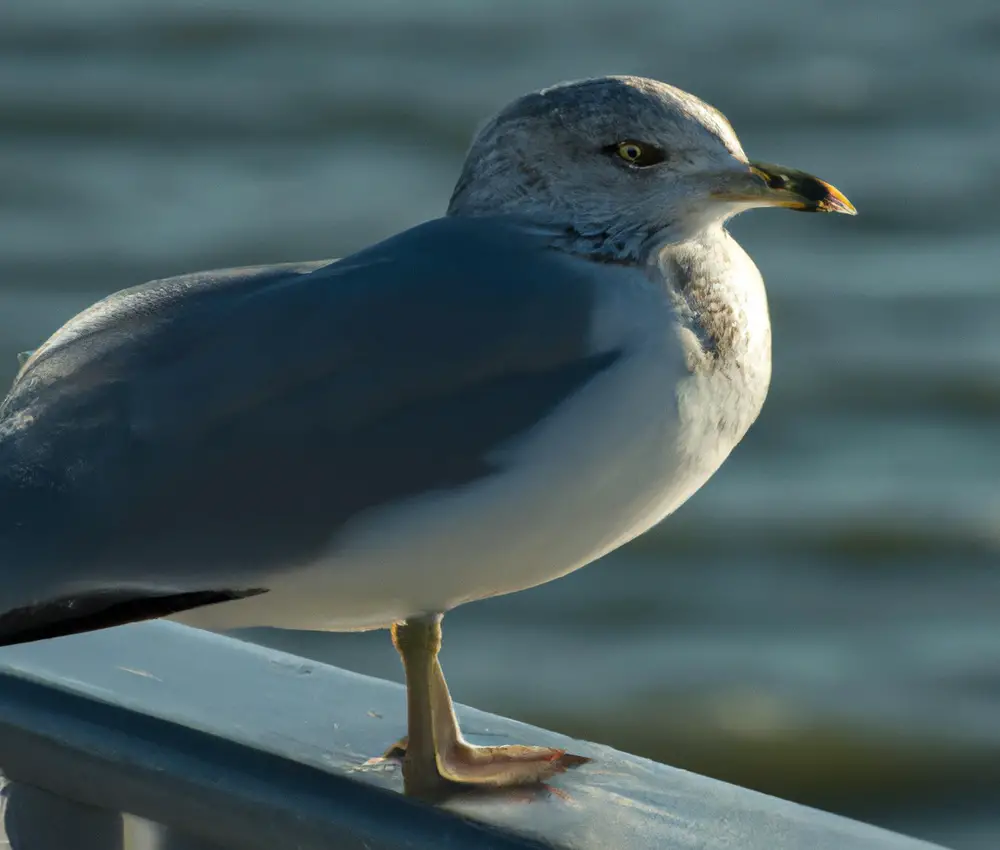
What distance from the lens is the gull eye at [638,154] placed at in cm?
112

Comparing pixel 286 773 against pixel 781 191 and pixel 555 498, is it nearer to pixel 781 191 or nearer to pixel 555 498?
pixel 555 498

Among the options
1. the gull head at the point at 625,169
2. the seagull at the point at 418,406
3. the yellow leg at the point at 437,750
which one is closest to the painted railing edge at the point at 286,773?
the yellow leg at the point at 437,750

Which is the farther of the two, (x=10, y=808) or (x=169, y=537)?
(x=10, y=808)

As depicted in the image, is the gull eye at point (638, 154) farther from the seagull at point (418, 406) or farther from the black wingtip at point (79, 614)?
the black wingtip at point (79, 614)

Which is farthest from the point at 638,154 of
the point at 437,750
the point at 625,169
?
the point at 437,750

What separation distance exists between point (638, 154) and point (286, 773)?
43 centimetres

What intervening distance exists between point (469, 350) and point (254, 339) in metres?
0.12

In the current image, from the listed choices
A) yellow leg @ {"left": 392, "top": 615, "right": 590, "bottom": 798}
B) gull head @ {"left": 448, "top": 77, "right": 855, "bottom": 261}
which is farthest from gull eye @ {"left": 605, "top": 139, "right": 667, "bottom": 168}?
yellow leg @ {"left": 392, "top": 615, "right": 590, "bottom": 798}

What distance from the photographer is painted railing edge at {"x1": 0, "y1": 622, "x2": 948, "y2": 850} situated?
118cm

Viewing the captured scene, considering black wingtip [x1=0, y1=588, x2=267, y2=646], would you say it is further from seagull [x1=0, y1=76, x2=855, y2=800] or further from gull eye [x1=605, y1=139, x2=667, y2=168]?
gull eye [x1=605, y1=139, x2=667, y2=168]

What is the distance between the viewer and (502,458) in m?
1.08

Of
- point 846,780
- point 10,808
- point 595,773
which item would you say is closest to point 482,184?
point 595,773

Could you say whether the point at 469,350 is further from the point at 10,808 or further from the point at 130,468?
the point at 10,808

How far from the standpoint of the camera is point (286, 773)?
1218mm
